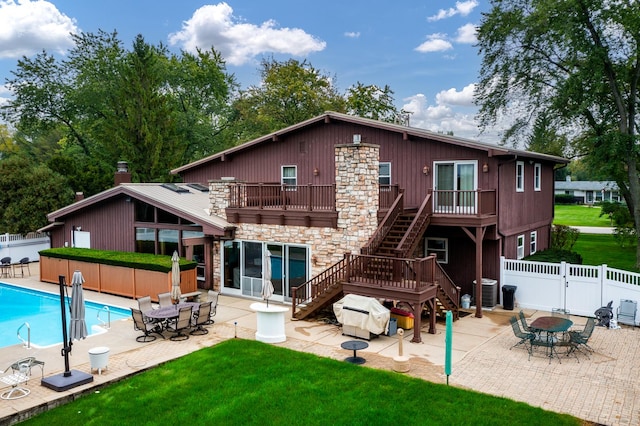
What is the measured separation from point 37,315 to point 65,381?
861cm

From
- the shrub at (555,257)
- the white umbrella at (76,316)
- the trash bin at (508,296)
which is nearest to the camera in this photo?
the white umbrella at (76,316)

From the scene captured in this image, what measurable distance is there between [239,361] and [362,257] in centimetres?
492

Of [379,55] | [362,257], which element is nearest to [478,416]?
[362,257]

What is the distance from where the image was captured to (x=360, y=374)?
10.8m

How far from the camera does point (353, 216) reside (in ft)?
53.7

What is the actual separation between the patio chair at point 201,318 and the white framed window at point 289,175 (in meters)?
8.48

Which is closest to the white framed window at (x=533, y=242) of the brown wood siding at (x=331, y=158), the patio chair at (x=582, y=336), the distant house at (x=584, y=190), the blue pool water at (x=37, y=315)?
the brown wood siding at (x=331, y=158)

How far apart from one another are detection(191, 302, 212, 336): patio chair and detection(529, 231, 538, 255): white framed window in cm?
1416

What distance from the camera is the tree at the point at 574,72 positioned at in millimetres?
23609

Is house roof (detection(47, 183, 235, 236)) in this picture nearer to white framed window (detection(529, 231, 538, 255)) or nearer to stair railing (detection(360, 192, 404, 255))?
stair railing (detection(360, 192, 404, 255))

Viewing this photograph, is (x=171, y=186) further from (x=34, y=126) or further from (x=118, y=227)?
(x=34, y=126)

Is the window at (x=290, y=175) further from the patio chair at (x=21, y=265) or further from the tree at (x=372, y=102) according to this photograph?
the tree at (x=372, y=102)

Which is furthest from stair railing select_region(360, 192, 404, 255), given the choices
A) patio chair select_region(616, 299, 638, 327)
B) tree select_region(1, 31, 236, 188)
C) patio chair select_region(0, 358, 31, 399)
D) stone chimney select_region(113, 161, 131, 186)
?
tree select_region(1, 31, 236, 188)

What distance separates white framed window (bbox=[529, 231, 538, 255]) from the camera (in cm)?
2178
